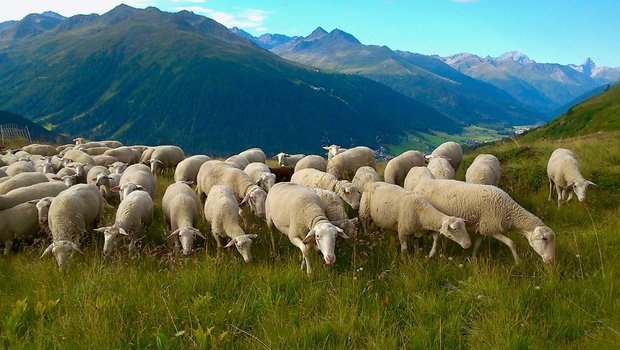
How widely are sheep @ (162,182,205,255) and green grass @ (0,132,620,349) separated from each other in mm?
679

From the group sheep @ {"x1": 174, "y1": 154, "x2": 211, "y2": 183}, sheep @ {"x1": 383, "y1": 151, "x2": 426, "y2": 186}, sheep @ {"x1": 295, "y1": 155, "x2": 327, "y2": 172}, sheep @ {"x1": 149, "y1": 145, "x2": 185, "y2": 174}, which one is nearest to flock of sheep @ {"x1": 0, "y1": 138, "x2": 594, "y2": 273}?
sheep @ {"x1": 383, "y1": 151, "x2": 426, "y2": 186}

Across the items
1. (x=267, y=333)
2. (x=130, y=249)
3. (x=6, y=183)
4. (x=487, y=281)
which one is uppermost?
(x=487, y=281)

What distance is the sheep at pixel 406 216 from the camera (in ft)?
23.1

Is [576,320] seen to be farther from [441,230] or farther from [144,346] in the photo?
[144,346]

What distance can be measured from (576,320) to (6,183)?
41.2 feet

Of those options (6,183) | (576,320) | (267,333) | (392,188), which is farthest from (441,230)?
(6,183)

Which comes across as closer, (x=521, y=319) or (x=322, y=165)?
(x=521, y=319)

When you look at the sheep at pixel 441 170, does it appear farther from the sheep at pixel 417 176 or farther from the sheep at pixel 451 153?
the sheep at pixel 451 153

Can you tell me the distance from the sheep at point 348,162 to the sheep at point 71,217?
7093mm

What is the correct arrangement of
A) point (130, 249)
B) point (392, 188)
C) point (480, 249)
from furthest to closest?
point (392, 188) → point (480, 249) → point (130, 249)

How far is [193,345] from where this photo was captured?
438 cm

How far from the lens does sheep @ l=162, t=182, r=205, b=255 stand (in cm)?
763

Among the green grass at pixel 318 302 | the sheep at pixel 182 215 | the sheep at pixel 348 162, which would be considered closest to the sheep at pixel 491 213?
the green grass at pixel 318 302

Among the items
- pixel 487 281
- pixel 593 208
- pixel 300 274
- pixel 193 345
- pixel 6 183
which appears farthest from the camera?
pixel 6 183
